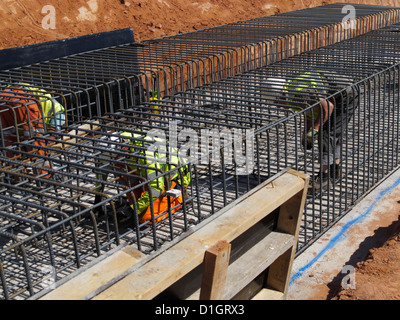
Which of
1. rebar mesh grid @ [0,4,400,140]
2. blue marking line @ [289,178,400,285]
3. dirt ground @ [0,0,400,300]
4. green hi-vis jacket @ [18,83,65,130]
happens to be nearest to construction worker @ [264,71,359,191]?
blue marking line @ [289,178,400,285]

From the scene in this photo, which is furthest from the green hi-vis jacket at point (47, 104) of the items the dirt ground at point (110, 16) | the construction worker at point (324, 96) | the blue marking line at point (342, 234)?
the dirt ground at point (110, 16)

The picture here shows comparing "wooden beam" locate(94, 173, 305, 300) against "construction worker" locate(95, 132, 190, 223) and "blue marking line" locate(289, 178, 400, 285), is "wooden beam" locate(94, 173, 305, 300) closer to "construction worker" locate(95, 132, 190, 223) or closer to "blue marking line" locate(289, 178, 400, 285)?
"construction worker" locate(95, 132, 190, 223)

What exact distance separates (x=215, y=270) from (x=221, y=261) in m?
0.07

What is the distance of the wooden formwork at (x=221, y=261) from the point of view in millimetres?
3439

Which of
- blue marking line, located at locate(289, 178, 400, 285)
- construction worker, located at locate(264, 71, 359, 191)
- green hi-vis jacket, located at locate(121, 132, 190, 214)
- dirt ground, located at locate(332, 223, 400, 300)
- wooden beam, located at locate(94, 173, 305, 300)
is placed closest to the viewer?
wooden beam, located at locate(94, 173, 305, 300)

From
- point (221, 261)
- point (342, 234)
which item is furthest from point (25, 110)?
point (342, 234)

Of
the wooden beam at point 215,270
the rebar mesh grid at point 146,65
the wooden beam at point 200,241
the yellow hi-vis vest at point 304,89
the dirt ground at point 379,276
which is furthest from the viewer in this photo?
the rebar mesh grid at point 146,65

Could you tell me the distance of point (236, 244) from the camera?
4.55 meters

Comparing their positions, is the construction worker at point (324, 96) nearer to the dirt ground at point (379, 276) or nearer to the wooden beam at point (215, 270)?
the dirt ground at point (379, 276)

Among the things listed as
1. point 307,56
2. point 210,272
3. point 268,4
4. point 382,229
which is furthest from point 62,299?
point 268,4

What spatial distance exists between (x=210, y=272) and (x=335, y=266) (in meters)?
2.65

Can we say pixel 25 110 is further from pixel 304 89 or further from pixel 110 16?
pixel 110 16

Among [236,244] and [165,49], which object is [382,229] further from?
[165,49]

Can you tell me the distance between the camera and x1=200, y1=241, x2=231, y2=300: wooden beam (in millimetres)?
3803
